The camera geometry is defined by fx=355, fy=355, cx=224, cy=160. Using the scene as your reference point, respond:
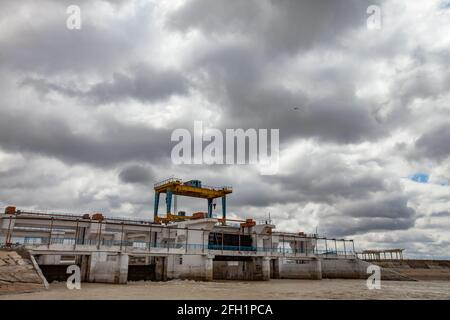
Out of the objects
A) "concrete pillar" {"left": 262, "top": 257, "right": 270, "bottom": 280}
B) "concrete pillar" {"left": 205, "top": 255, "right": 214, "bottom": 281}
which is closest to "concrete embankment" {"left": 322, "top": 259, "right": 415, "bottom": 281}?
"concrete pillar" {"left": 262, "top": 257, "right": 270, "bottom": 280}

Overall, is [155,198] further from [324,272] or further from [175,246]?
[324,272]

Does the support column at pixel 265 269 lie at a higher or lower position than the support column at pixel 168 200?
lower

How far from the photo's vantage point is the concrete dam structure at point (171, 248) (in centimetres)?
→ 3988

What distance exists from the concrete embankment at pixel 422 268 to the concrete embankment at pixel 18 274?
54.8m

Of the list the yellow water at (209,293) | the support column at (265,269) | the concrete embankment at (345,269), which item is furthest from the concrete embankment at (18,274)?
the concrete embankment at (345,269)

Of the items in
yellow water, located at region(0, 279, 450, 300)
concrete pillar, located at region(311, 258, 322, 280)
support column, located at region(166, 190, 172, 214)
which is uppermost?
support column, located at region(166, 190, 172, 214)

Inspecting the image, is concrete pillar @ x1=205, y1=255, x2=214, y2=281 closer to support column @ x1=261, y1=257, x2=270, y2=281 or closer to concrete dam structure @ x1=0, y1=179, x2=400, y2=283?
concrete dam structure @ x1=0, y1=179, x2=400, y2=283

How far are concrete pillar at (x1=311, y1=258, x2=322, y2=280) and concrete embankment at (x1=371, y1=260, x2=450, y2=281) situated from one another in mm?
13933

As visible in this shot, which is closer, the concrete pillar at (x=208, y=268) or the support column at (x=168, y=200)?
the concrete pillar at (x=208, y=268)

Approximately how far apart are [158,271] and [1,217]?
20324mm

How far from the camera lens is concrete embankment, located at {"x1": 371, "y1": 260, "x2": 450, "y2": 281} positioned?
61.0m

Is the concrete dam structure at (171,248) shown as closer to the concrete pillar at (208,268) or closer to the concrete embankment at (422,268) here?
the concrete pillar at (208,268)

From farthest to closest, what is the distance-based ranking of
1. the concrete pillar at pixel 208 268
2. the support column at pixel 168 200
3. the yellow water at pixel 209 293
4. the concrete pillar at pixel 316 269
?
1. the support column at pixel 168 200
2. the concrete pillar at pixel 316 269
3. the concrete pillar at pixel 208 268
4. the yellow water at pixel 209 293

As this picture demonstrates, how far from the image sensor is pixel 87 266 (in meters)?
41.1
